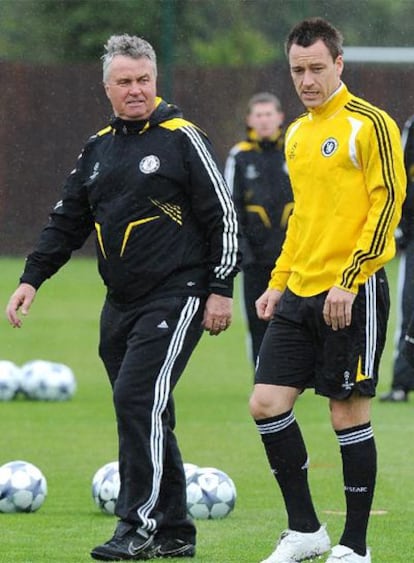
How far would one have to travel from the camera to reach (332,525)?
759cm

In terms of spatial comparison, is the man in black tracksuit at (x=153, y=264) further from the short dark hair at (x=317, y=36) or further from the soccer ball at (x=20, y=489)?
the soccer ball at (x=20, y=489)

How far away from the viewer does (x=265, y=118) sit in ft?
39.9

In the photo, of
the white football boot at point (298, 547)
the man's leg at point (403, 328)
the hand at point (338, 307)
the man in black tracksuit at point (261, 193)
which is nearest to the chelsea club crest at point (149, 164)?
the hand at point (338, 307)

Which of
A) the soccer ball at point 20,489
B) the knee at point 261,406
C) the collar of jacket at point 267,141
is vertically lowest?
the soccer ball at point 20,489

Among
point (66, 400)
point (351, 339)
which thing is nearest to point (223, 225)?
point (351, 339)

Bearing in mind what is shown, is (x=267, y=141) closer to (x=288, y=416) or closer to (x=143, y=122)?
(x=143, y=122)

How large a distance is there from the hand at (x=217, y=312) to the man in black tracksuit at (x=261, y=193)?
5.48 meters

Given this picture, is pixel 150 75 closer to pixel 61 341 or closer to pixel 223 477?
pixel 223 477

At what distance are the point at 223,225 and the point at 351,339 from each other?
0.86m

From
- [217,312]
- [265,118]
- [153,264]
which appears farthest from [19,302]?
[265,118]

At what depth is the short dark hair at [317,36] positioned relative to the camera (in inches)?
249

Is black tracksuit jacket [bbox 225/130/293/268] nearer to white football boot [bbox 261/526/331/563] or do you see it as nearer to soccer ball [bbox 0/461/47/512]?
soccer ball [bbox 0/461/47/512]

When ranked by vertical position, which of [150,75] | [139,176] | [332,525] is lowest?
[332,525]

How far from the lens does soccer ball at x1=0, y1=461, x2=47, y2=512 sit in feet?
26.2
